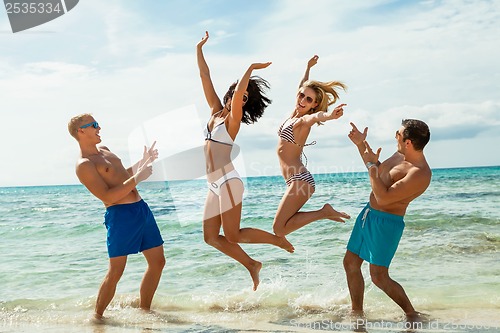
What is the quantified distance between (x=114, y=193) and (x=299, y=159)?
84.5 inches

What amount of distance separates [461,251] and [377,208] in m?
5.69

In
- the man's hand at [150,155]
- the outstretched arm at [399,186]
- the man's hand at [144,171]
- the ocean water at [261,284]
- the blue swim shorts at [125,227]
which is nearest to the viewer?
the outstretched arm at [399,186]

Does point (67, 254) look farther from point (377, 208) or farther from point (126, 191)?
point (377, 208)

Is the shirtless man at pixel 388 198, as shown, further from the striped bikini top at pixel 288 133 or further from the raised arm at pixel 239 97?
the raised arm at pixel 239 97

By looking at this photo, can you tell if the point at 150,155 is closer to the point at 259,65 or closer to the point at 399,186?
the point at 259,65

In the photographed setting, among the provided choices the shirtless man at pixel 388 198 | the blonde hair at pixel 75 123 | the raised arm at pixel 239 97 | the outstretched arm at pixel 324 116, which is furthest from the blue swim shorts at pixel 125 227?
the shirtless man at pixel 388 198

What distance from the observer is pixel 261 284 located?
8.49m

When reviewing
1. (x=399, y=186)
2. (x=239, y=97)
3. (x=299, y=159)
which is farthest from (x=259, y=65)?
(x=399, y=186)

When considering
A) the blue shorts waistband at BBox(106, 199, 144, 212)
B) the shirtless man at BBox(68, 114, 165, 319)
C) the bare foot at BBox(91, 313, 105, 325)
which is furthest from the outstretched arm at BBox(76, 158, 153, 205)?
the bare foot at BBox(91, 313, 105, 325)

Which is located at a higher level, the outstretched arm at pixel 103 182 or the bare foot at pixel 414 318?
the outstretched arm at pixel 103 182

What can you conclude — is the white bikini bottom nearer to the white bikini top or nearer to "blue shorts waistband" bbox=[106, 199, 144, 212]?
the white bikini top

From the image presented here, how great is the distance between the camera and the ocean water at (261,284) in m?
6.61

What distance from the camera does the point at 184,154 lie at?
8570 mm

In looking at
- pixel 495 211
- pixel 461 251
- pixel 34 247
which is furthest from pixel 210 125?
pixel 495 211
